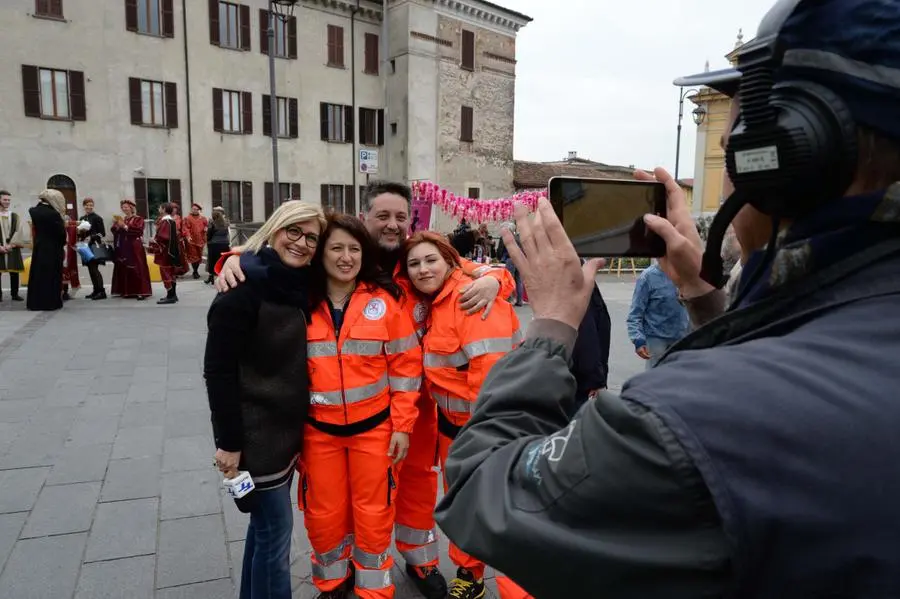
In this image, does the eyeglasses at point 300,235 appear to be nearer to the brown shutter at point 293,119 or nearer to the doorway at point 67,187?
the doorway at point 67,187

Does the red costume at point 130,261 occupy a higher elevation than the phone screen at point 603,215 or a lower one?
lower

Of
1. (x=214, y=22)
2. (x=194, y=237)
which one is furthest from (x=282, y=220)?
(x=214, y=22)

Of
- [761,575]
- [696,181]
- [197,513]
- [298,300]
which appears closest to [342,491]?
[298,300]

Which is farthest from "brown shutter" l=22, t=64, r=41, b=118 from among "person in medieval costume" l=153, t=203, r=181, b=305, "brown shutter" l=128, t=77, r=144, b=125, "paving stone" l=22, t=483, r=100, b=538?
"paving stone" l=22, t=483, r=100, b=538

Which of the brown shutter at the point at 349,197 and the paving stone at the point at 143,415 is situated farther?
the brown shutter at the point at 349,197

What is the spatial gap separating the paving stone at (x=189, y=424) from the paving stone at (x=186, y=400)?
0.38 ft

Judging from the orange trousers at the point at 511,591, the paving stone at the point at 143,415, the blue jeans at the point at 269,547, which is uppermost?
the blue jeans at the point at 269,547

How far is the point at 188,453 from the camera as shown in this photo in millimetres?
4660

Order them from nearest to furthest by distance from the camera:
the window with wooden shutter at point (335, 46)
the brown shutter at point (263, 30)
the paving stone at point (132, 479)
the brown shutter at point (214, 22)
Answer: the paving stone at point (132, 479) < the brown shutter at point (214, 22) < the brown shutter at point (263, 30) < the window with wooden shutter at point (335, 46)

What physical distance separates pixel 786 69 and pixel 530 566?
789mm

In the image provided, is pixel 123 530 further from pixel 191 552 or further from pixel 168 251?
pixel 168 251

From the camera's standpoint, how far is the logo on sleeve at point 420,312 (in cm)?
320

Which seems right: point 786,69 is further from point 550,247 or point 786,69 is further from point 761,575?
point 761,575

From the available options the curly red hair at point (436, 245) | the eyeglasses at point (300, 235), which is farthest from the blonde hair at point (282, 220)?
the curly red hair at point (436, 245)
